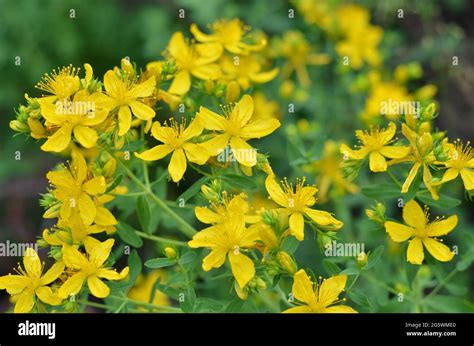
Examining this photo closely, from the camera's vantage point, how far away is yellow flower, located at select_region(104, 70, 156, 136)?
194cm

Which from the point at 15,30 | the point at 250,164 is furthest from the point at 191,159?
the point at 15,30

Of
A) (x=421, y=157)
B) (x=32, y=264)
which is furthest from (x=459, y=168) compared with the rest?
(x=32, y=264)

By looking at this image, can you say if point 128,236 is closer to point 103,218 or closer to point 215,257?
point 103,218

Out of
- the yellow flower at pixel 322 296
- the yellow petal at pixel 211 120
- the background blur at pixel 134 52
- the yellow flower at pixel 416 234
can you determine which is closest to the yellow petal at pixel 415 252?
the yellow flower at pixel 416 234

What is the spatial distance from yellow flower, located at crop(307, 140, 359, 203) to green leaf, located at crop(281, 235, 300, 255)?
778 mm

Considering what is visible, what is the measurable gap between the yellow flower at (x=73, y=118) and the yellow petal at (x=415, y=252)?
0.97 metres

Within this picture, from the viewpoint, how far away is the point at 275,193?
→ 6.32 feet

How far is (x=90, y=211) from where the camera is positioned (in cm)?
189

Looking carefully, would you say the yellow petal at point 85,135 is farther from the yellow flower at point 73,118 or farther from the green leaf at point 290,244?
the green leaf at point 290,244

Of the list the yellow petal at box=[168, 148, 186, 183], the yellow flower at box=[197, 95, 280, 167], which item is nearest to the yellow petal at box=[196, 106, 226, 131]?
the yellow flower at box=[197, 95, 280, 167]

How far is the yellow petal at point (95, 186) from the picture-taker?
6.21ft
